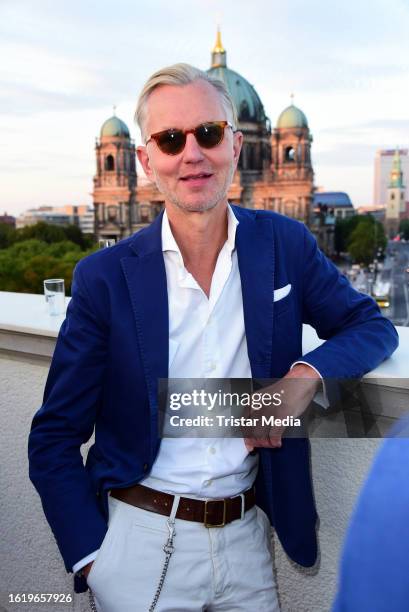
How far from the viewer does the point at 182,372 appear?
1.21 metres

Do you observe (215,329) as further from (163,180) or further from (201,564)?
(201,564)

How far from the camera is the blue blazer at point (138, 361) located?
1187 millimetres

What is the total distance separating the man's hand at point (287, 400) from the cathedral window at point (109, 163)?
56277 millimetres

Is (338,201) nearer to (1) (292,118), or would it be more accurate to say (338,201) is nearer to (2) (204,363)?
(1) (292,118)

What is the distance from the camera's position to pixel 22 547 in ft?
6.08

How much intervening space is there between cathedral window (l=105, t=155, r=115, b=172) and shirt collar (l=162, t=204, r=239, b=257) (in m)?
56.1

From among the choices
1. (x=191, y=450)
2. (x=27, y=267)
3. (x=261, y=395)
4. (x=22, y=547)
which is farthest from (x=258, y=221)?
(x=27, y=267)

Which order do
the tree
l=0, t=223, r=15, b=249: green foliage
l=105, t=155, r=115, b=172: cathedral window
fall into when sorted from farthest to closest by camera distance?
l=105, t=155, r=115, b=172: cathedral window, l=0, t=223, r=15, b=249: green foliage, the tree

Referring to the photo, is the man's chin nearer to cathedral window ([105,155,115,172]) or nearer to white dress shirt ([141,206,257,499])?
white dress shirt ([141,206,257,499])

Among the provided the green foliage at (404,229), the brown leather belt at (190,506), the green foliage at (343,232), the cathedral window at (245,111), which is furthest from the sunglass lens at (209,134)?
the green foliage at (404,229)

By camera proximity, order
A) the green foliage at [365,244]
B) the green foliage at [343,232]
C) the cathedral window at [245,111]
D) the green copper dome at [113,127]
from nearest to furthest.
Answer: the green foliage at [365,244] < the green copper dome at [113,127] < the cathedral window at [245,111] < the green foliage at [343,232]

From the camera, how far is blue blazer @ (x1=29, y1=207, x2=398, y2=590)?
1.19 metres

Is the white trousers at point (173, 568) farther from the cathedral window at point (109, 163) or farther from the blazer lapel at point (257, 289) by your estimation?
the cathedral window at point (109, 163)

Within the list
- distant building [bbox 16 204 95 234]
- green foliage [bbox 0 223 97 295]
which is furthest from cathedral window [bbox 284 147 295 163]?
distant building [bbox 16 204 95 234]
